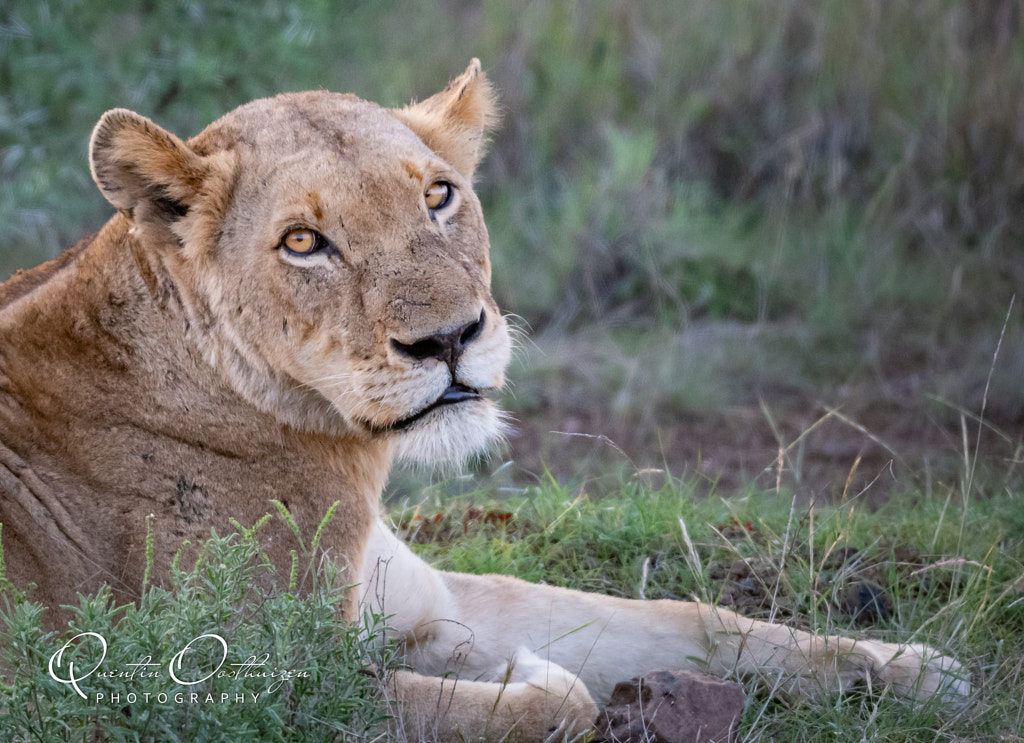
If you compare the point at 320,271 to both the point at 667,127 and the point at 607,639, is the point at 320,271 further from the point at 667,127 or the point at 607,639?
the point at 667,127

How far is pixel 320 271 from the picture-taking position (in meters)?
2.71

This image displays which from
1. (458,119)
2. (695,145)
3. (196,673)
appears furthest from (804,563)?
(695,145)

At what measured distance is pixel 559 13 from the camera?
30.2ft

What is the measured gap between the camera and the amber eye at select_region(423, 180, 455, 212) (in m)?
2.90

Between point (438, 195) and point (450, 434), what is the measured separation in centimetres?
68

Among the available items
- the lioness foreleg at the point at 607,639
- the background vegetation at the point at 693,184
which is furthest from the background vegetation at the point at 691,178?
the lioness foreleg at the point at 607,639

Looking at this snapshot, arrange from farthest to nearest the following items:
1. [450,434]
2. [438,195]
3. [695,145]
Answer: [695,145] < [438,195] < [450,434]

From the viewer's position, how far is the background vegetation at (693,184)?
22.6 feet

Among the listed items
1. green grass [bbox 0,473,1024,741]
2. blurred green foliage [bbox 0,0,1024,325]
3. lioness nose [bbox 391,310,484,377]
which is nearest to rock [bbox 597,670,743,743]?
green grass [bbox 0,473,1024,741]

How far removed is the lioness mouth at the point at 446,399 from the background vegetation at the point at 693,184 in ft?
11.3

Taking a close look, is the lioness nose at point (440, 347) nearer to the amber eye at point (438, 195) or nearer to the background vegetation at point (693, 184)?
the amber eye at point (438, 195)

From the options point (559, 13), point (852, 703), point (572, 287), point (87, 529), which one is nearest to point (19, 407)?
point (87, 529)
